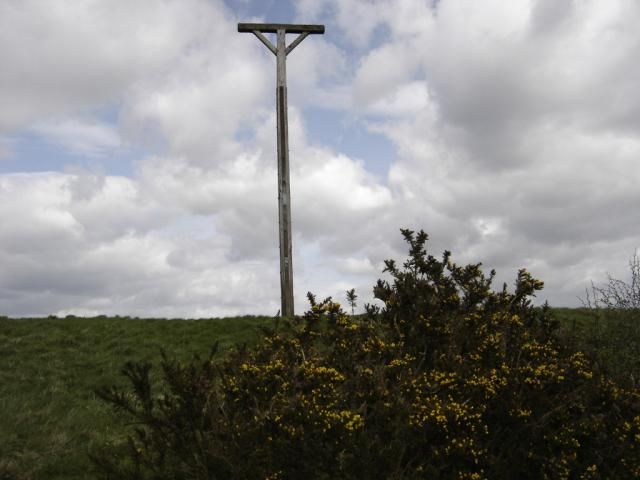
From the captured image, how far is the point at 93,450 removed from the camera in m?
7.27

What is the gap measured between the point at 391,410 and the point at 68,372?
883 cm

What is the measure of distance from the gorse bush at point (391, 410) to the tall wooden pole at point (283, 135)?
26.2 feet

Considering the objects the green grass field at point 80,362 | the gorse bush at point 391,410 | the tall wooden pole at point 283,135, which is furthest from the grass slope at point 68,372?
the gorse bush at point 391,410

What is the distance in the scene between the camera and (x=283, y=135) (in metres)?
13.9

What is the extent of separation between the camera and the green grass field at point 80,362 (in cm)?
723

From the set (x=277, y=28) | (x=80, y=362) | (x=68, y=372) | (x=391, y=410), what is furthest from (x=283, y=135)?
(x=391, y=410)

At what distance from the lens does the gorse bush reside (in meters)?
4.01

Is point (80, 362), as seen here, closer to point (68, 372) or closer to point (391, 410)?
point (68, 372)

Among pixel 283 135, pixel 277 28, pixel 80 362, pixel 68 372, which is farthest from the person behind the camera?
pixel 277 28

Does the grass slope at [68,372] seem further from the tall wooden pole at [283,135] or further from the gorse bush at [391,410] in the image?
the gorse bush at [391,410]

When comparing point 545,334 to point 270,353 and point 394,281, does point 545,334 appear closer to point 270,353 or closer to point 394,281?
point 394,281

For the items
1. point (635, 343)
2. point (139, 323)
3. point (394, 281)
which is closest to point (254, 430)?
point (394, 281)

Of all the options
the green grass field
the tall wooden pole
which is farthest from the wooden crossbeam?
the green grass field

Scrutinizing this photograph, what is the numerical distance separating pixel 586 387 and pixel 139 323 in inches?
465
